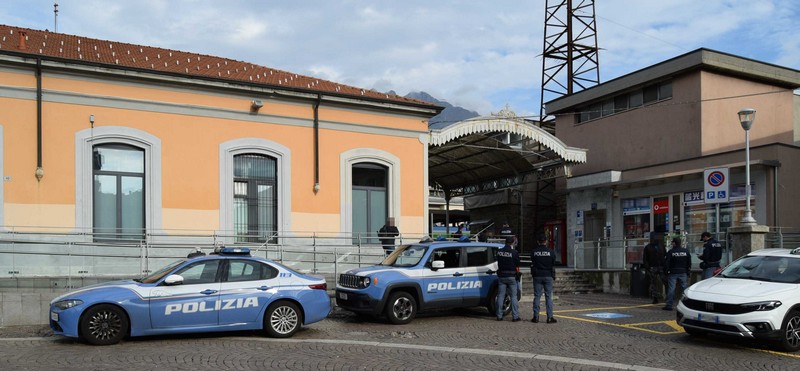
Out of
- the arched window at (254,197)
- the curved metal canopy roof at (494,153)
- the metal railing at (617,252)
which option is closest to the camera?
the arched window at (254,197)

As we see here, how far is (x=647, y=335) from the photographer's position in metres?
12.1

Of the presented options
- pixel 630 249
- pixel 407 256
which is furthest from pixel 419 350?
pixel 630 249

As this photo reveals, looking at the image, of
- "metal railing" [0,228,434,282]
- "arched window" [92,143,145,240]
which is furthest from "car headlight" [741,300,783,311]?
"arched window" [92,143,145,240]

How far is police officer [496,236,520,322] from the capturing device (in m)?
13.7

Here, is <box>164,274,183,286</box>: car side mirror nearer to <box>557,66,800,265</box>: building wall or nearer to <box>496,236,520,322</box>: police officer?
<box>496,236,520,322</box>: police officer

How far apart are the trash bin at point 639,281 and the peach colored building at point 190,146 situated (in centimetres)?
637

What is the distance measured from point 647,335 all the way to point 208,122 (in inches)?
473

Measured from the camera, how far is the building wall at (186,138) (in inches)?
632

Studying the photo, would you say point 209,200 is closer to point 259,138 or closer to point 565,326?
point 259,138

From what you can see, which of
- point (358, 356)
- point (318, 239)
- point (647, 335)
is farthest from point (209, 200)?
point (647, 335)

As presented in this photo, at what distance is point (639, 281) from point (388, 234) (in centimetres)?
714

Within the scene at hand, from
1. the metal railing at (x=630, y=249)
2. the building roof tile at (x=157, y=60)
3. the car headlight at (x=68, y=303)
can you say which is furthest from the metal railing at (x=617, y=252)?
the car headlight at (x=68, y=303)

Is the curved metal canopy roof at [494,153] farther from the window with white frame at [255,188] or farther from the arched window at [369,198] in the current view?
the window with white frame at [255,188]

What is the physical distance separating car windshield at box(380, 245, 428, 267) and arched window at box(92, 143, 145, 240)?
22.6 ft
